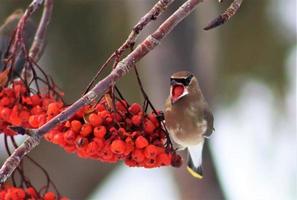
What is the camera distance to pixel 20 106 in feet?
4.35

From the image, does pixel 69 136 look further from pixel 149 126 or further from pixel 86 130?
pixel 149 126

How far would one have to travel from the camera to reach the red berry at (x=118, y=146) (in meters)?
1.19

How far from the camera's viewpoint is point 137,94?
4.03 meters

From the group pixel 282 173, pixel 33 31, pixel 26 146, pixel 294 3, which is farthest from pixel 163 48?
pixel 26 146

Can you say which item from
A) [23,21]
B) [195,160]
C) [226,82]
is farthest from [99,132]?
[226,82]

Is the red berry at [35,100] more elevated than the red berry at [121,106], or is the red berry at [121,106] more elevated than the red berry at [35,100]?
the red berry at [35,100]

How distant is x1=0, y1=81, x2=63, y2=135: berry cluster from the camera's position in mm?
1313

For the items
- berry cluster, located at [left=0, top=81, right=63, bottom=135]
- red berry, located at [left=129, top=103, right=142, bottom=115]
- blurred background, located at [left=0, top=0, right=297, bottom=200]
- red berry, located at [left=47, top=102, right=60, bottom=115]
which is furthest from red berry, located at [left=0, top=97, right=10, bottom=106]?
blurred background, located at [left=0, top=0, right=297, bottom=200]

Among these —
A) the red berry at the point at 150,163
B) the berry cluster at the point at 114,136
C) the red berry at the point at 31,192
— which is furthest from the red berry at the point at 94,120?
the red berry at the point at 31,192

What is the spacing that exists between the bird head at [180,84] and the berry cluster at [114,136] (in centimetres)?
9

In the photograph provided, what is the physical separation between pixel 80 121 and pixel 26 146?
213 millimetres

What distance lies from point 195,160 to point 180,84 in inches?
12.2

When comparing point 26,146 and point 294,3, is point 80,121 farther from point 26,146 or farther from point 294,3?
point 294,3

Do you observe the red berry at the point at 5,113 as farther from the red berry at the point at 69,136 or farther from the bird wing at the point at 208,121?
the bird wing at the point at 208,121
